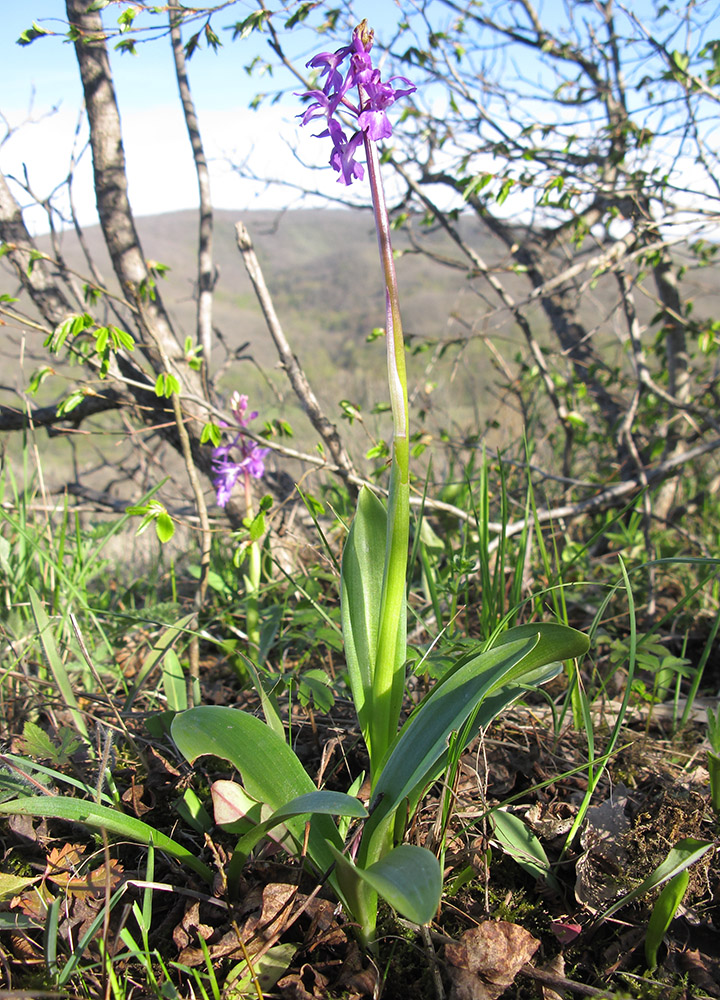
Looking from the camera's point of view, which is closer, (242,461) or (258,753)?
(258,753)

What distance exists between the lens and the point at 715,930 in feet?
3.79

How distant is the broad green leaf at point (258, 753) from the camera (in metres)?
1.15

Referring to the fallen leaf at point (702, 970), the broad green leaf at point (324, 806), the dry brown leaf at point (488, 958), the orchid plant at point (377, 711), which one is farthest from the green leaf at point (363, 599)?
the fallen leaf at point (702, 970)

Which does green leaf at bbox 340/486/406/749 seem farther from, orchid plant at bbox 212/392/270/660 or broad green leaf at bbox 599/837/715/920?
orchid plant at bbox 212/392/270/660

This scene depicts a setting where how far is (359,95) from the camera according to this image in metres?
1.13

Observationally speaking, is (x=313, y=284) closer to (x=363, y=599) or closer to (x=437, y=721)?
→ (x=363, y=599)

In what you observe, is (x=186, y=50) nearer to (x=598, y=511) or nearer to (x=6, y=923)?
(x=598, y=511)

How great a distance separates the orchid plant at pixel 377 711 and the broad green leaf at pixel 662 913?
383 millimetres

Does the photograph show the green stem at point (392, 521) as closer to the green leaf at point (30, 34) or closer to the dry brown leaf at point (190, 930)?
the dry brown leaf at point (190, 930)

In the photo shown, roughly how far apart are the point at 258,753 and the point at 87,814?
→ 0.30m

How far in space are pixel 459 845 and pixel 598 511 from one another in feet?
6.65

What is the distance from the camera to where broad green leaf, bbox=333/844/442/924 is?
2.68 ft

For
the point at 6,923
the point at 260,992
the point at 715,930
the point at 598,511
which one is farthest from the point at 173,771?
the point at 598,511

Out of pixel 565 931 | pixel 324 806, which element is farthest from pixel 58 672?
pixel 565 931
